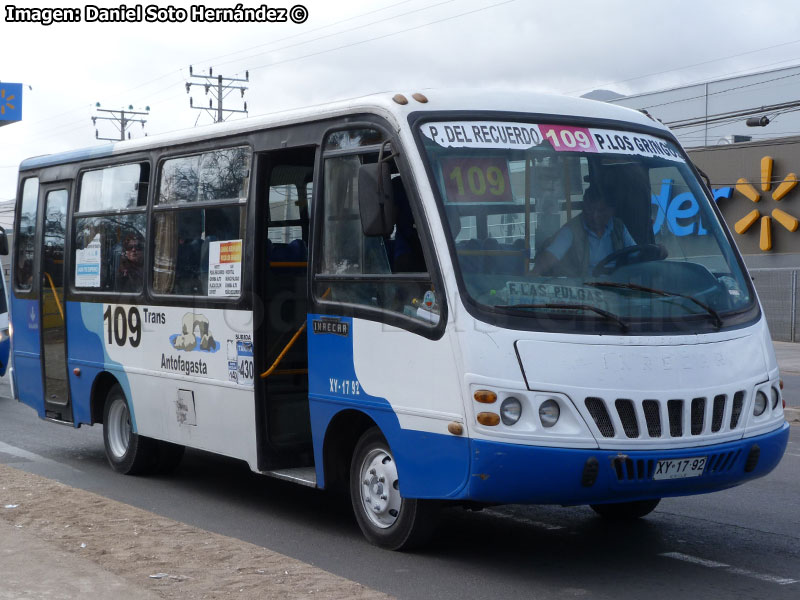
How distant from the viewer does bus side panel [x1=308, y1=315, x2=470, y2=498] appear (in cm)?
636

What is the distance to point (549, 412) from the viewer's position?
→ 6.17 meters

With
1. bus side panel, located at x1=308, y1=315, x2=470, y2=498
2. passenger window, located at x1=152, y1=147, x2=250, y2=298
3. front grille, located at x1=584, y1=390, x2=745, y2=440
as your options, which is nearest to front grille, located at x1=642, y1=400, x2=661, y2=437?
front grille, located at x1=584, y1=390, x2=745, y2=440

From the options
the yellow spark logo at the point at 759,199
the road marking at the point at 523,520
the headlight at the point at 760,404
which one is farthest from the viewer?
the yellow spark logo at the point at 759,199

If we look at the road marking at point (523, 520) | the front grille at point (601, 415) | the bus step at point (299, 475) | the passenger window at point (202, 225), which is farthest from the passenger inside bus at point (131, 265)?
the front grille at point (601, 415)

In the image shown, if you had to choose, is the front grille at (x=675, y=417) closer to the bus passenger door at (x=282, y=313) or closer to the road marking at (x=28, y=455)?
the bus passenger door at (x=282, y=313)

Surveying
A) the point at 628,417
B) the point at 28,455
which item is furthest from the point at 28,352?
the point at 628,417

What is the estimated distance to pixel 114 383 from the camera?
10430 mm

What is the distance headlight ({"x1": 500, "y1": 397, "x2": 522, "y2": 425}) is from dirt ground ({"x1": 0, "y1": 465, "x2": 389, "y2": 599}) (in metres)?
1.14

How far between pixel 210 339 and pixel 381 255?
7.13 ft

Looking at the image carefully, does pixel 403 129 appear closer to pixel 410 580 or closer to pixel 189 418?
pixel 410 580

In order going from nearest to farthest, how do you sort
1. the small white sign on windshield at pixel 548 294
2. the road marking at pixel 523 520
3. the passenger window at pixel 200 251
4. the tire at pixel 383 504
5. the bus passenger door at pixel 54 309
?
1. the small white sign on windshield at pixel 548 294
2. the tire at pixel 383 504
3. the road marking at pixel 523 520
4. the passenger window at pixel 200 251
5. the bus passenger door at pixel 54 309

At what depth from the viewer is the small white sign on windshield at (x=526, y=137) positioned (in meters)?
6.88

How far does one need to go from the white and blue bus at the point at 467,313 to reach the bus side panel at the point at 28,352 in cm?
283

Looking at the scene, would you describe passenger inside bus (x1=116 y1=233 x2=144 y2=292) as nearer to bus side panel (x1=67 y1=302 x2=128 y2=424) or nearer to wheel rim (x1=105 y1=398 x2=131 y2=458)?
bus side panel (x1=67 y1=302 x2=128 y2=424)
